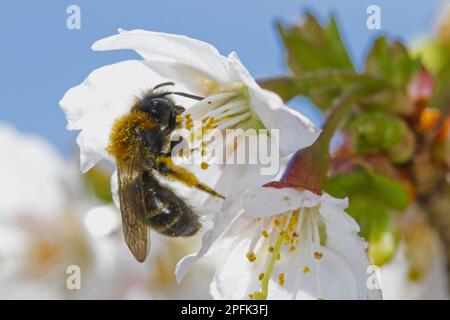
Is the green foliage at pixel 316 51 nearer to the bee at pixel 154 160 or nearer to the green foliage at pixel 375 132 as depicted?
the green foliage at pixel 375 132

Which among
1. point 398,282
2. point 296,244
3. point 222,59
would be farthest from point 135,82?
point 398,282

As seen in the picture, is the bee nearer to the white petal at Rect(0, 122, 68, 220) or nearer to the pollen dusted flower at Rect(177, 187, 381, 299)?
the pollen dusted flower at Rect(177, 187, 381, 299)

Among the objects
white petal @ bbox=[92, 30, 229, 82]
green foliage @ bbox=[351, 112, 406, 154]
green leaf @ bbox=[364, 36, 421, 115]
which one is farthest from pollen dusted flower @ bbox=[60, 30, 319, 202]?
green leaf @ bbox=[364, 36, 421, 115]

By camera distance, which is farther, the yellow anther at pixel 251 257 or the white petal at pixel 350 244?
the yellow anther at pixel 251 257

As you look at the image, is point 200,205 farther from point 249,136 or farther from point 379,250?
point 379,250

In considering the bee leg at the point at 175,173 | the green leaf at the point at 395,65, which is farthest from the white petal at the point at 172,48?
the green leaf at the point at 395,65

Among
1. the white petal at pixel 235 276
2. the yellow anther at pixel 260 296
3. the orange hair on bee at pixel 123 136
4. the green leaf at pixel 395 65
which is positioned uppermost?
the green leaf at pixel 395 65

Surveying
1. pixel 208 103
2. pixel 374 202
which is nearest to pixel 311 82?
pixel 208 103

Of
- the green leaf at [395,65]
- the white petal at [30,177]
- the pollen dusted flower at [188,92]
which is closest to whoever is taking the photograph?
the pollen dusted flower at [188,92]
